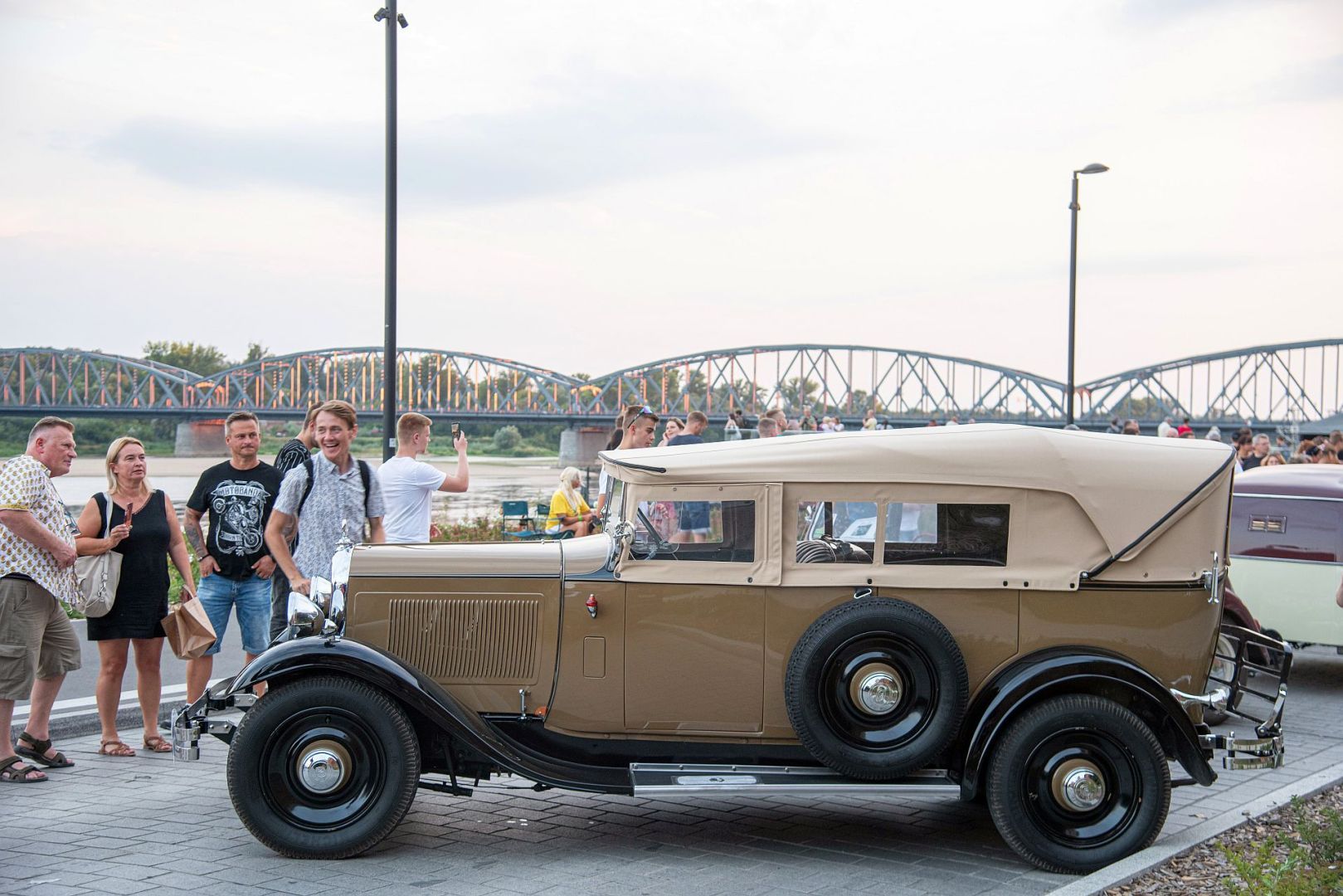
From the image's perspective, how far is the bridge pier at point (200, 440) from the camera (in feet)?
235

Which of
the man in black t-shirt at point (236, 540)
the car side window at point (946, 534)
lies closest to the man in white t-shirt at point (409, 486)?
the man in black t-shirt at point (236, 540)

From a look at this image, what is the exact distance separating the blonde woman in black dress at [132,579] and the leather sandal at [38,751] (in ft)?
1.13

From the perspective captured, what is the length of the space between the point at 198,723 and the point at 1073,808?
395 cm

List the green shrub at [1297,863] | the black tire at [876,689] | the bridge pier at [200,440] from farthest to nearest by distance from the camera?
the bridge pier at [200,440] → the black tire at [876,689] → the green shrub at [1297,863]

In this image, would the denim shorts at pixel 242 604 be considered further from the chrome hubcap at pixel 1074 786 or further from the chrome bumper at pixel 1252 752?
the chrome bumper at pixel 1252 752

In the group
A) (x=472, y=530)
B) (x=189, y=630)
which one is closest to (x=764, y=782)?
(x=189, y=630)

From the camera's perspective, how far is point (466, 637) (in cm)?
553

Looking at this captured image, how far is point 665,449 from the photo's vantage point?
19.4ft

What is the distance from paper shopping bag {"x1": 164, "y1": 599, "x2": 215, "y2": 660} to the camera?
277 inches

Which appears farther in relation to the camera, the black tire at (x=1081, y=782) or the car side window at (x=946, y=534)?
the car side window at (x=946, y=534)

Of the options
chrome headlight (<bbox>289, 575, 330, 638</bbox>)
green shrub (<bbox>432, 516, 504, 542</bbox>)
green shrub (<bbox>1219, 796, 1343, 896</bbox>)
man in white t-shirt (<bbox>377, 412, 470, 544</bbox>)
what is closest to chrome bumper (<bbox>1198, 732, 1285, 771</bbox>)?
green shrub (<bbox>1219, 796, 1343, 896</bbox>)

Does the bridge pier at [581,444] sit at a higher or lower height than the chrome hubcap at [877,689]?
higher

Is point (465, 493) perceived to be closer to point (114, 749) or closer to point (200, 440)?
point (114, 749)

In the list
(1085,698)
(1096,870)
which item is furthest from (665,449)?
(1096,870)
